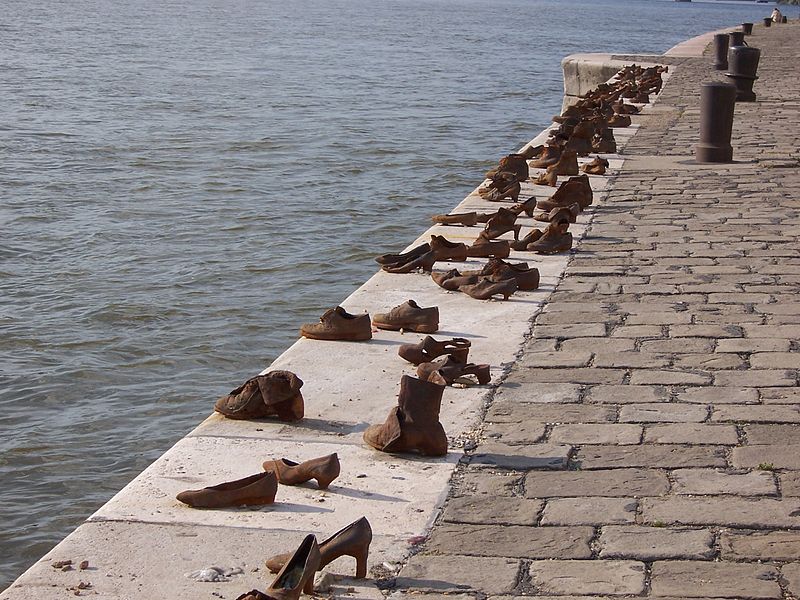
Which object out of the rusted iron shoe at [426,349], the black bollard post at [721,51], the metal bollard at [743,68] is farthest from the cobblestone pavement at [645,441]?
the black bollard post at [721,51]

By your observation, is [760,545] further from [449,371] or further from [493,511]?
[449,371]

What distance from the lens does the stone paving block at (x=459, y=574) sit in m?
3.12

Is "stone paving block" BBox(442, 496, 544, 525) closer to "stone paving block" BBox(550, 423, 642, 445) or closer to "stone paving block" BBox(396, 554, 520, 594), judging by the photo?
"stone paving block" BBox(396, 554, 520, 594)

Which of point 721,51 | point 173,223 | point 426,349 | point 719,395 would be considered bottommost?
point 173,223

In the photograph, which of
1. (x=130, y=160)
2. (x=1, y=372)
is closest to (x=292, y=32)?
(x=130, y=160)

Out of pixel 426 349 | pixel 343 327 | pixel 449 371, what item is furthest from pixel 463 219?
pixel 449 371

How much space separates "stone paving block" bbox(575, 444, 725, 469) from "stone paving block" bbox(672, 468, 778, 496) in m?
0.07

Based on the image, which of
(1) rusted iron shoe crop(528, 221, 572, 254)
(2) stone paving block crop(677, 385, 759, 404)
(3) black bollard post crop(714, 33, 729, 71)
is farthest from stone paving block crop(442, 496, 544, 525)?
(3) black bollard post crop(714, 33, 729, 71)

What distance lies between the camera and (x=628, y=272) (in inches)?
262

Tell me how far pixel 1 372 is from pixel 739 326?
425 cm

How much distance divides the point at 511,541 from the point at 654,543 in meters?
0.38

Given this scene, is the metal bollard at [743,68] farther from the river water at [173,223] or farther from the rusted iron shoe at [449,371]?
the rusted iron shoe at [449,371]

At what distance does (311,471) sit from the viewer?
12.1ft

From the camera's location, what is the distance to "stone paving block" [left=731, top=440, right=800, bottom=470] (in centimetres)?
389
